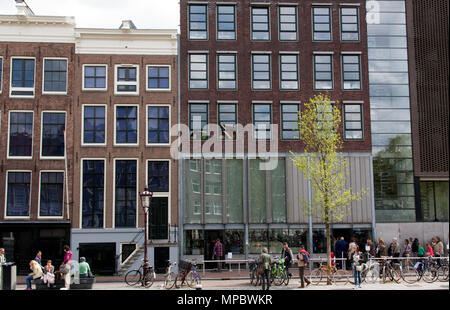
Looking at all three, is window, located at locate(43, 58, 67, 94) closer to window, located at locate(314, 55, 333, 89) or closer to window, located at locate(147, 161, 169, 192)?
window, located at locate(147, 161, 169, 192)

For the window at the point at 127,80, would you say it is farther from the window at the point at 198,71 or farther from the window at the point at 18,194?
the window at the point at 18,194

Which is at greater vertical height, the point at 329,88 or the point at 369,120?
the point at 329,88

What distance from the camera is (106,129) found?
30.0 meters

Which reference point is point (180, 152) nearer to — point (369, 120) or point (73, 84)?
point (73, 84)

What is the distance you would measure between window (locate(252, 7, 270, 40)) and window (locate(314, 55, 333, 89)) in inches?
142

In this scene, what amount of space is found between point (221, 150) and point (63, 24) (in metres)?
12.5

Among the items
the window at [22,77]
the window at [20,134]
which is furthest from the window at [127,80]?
the window at [20,134]

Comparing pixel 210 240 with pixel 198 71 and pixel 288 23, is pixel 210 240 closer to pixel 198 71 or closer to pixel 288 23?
pixel 198 71

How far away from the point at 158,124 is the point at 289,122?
26.8 feet

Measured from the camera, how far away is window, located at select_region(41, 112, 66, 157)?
29625 mm

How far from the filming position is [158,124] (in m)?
30.3

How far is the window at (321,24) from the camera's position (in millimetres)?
31562

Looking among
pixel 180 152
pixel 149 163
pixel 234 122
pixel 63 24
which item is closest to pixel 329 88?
pixel 234 122

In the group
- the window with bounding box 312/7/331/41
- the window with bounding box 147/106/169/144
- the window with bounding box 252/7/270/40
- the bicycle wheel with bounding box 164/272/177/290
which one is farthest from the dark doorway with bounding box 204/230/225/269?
the window with bounding box 312/7/331/41
